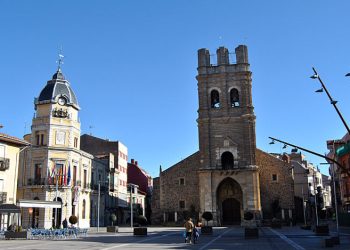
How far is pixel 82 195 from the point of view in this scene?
52625 mm

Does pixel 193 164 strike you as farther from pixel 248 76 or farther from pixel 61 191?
pixel 61 191

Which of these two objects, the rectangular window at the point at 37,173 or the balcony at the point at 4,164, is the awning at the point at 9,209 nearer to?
the balcony at the point at 4,164

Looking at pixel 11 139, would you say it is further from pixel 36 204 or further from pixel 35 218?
pixel 35 218

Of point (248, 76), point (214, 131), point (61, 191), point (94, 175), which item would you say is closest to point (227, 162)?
point (214, 131)

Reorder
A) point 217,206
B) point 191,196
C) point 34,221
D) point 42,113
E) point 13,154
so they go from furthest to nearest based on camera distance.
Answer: point 191,196, point 217,206, point 42,113, point 34,221, point 13,154

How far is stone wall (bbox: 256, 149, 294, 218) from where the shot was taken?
56750mm

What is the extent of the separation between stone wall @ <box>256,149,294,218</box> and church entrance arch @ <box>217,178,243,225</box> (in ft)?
10.6

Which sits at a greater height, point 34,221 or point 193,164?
point 193,164

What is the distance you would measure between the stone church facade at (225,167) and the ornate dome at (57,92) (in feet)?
53.9

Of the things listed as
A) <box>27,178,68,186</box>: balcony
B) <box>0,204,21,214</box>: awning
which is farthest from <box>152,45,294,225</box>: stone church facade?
<box>0,204,21,214</box>: awning

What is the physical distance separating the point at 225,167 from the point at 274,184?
22.8ft

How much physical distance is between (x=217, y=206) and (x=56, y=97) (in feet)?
77.6

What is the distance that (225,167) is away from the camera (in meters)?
56.7

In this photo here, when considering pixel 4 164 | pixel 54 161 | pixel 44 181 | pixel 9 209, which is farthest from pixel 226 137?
pixel 9 209
